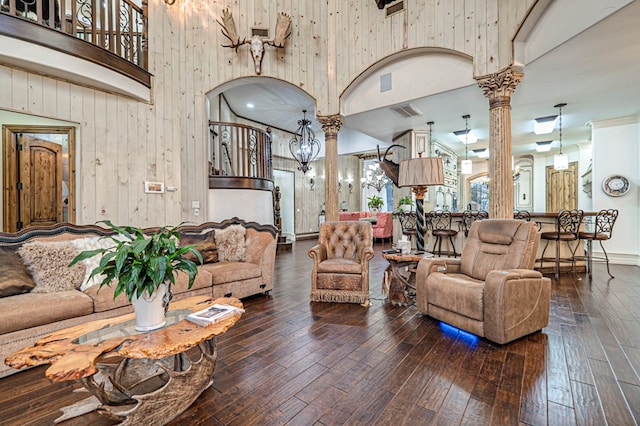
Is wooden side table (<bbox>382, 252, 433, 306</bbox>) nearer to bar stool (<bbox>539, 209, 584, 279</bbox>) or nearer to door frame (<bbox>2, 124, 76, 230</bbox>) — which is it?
bar stool (<bbox>539, 209, 584, 279</bbox>)

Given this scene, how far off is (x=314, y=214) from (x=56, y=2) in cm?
906

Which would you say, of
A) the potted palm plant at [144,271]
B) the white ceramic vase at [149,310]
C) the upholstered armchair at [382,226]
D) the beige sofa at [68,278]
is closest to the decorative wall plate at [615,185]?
the upholstered armchair at [382,226]

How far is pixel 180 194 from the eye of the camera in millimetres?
5191

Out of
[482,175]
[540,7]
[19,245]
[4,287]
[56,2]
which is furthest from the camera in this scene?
[482,175]

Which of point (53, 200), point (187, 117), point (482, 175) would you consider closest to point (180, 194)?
point (187, 117)

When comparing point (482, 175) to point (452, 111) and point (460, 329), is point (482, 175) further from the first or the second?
point (460, 329)

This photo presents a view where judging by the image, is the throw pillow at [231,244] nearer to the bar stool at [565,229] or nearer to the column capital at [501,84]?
the column capital at [501,84]

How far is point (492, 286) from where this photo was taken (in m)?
2.38

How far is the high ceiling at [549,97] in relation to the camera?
3.49 metres

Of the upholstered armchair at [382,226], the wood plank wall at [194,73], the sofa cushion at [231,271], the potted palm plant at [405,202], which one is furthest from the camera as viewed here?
Answer: the upholstered armchair at [382,226]

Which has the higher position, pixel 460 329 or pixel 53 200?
pixel 53 200

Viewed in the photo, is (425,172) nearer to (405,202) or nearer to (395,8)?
(405,202)

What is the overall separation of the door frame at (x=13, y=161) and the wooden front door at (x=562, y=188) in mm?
12105

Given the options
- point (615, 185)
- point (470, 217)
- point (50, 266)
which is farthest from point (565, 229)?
point (50, 266)
